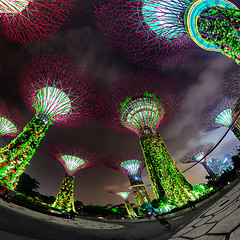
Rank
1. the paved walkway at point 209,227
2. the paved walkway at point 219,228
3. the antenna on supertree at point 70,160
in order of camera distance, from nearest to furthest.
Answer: the paved walkway at point 219,228 < the paved walkway at point 209,227 < the antenna on supertree at point 70,160

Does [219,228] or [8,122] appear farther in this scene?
[8,122]

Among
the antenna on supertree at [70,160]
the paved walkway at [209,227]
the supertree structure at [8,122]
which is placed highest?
the supertree structure at [8,122]

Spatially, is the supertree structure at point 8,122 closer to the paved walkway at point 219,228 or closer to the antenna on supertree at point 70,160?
the antenna on supertree at point 70,160

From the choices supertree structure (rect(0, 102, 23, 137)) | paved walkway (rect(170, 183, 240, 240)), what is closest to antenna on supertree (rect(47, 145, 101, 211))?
supertree structure (rect(0, 102, 23, 137))

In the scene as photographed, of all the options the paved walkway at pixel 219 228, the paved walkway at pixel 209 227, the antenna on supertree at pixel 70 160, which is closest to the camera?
the paved walkway at pixel 219 228

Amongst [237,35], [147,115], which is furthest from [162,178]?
[237,35]

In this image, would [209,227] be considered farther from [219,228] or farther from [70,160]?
[70,160]

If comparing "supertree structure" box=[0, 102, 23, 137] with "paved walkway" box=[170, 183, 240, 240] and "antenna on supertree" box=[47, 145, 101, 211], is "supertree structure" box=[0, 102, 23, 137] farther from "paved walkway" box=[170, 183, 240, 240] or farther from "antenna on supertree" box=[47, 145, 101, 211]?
"paved walkway" box=[170, 183, 240, 240]

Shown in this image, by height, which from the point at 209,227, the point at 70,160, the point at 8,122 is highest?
the point at 8,122

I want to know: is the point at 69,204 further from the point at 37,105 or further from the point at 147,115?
the point at 147,115

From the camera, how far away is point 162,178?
9695 mm

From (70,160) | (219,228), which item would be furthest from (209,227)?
(70,160)

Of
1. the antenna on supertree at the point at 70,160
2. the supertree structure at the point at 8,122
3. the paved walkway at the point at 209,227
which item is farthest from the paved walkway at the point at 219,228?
the supertree structure at the point at 8,122

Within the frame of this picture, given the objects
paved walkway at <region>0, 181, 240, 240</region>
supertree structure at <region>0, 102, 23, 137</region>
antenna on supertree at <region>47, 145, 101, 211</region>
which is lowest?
paved walkway at <region>0, 181, 240, 240</region>
